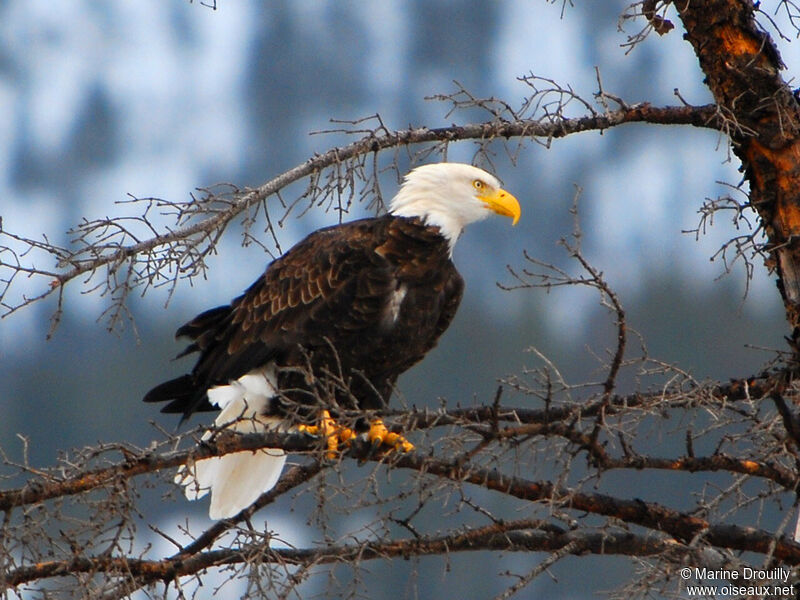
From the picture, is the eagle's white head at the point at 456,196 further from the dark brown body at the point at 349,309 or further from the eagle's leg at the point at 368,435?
the eagle's leg at the point at 368,435

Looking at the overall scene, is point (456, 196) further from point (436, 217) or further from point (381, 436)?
point (381, 436)

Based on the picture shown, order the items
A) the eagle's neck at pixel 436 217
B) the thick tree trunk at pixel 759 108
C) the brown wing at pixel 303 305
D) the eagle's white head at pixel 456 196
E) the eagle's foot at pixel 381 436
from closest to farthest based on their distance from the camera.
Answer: the thick tree trunk at pixel 759 108, the eagle's foot at pixel 381 436, the brown wing at pixel 303 305, the eagle's neck at pixel 436 217, the eagle's white head at pixel 456 196

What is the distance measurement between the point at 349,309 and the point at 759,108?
2087mm

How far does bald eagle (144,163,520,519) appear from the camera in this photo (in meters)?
5.93

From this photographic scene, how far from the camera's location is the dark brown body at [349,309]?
593 centimetres

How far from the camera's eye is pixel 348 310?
592cm

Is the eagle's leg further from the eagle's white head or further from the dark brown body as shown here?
the eagle's white head

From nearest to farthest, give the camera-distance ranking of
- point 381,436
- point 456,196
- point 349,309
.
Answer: point 381,436, point 349,309, point 456,196

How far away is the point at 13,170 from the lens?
128375 millimetres

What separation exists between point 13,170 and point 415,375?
310 ft

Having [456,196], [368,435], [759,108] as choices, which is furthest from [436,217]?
[759,108]

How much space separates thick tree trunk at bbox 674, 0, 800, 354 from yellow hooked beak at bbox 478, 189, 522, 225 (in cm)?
147

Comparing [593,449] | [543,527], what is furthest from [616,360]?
[543,527]

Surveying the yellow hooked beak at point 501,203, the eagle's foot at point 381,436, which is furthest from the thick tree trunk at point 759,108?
the eagle's foot at point 381,436
